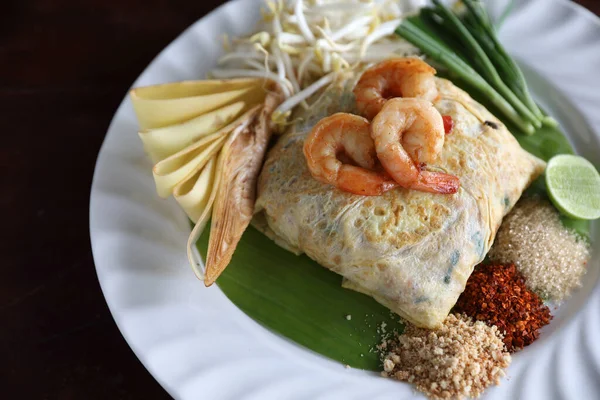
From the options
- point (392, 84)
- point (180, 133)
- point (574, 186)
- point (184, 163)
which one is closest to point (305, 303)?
point (184, 163)

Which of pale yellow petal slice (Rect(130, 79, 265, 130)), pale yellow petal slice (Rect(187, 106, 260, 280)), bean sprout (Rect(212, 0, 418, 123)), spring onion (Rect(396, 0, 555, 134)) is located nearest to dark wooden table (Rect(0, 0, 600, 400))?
pale yellow petal slice (Rect(187, 106, 260, 280))

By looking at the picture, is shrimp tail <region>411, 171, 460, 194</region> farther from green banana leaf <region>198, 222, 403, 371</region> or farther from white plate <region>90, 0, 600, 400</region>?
white plate <region>90, 0, 600, 400</region>

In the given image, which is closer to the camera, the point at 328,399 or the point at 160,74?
the point at 328,399

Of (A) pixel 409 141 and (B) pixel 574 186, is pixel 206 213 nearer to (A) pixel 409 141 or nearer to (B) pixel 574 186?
(A) pixel 409 141

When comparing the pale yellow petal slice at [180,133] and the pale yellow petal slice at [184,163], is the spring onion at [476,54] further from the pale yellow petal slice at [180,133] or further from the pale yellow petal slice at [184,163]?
the pale yellow petal slice at [184,163]

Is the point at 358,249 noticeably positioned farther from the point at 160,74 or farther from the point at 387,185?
the point at 160,74

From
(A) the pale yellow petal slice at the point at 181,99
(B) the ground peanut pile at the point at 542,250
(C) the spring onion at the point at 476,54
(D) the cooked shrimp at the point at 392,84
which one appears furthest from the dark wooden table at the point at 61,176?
(B) the ground peanut pile at the point at 542,250

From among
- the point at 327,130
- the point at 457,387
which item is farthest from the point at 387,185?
the point at 457,387
